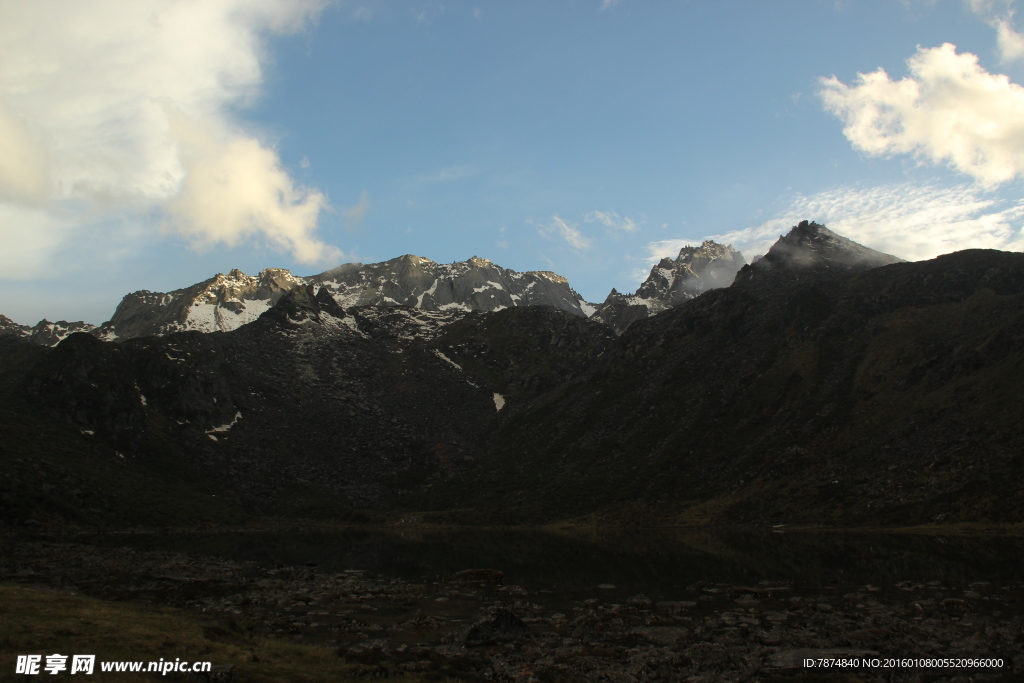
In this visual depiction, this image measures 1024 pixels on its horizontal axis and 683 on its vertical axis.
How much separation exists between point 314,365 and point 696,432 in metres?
118

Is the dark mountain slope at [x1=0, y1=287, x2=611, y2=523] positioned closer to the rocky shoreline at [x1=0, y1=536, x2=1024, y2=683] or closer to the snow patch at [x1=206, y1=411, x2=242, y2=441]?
the snow patch at [x1=206, y1=411, x2=242, y2=441]

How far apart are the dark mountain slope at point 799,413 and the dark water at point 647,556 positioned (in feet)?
58.0

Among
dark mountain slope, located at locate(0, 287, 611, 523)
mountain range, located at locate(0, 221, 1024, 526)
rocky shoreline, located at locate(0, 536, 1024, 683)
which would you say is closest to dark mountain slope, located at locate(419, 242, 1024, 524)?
mountain range, located at locate(0, 221, 1024, 526)

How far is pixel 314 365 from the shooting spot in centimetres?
19788

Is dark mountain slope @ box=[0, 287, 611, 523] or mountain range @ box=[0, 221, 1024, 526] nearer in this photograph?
mountain range @ box=[0, 221, 1024, 526]

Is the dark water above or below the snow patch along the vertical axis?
below

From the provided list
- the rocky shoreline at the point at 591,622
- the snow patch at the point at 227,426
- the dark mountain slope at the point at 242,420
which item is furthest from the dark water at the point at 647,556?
the snow patch at the point at 227,426

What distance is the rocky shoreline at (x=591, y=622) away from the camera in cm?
2414

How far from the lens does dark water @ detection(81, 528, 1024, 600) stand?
44.5 meters

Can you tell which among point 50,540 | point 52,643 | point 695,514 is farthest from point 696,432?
point 52,643

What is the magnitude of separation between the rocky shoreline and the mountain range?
164ft

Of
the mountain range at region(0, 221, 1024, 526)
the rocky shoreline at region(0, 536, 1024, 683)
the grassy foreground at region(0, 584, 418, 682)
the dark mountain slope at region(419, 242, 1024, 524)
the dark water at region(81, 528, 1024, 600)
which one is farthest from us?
the mountain range at region(0, 221, 1024, 526)

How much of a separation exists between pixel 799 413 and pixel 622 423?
3896cm

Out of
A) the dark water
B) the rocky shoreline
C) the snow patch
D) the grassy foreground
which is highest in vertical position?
the snow patch
